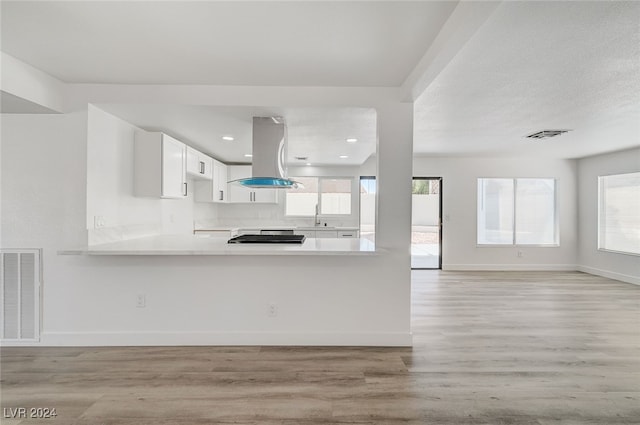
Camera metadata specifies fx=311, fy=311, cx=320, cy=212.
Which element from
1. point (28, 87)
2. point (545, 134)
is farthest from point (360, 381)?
point (545, 134)

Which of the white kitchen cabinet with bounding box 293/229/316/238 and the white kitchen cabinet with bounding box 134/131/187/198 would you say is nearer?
the white kitchen cabinet with bounding box 134/131/187/198

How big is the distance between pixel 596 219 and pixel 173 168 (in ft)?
24.9

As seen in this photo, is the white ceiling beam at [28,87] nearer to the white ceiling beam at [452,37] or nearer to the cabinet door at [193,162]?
the cabinet door at [193,162]

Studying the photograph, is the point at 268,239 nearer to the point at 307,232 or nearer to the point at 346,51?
the point at 346,51

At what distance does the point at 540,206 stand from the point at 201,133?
6.85 metres

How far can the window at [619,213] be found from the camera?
538 centimetres

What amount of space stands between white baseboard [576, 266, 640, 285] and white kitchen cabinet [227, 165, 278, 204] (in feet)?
21.4

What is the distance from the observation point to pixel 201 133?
4008 millimetres

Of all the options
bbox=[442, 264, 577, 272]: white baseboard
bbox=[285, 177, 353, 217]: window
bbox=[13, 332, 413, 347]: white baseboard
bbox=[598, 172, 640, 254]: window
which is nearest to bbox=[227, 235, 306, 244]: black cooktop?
bbox=[13, 332, 413, 347]: white baseboard

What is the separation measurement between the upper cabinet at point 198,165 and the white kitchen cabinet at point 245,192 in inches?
41.6

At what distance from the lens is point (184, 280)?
2.87 metres

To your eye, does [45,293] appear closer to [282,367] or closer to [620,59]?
[282,367]

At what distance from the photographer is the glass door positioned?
21.9 feet

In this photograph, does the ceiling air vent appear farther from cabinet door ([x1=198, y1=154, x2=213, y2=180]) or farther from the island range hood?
cabinet door ([x1=198, y1=154, x2=213, y2=180])
